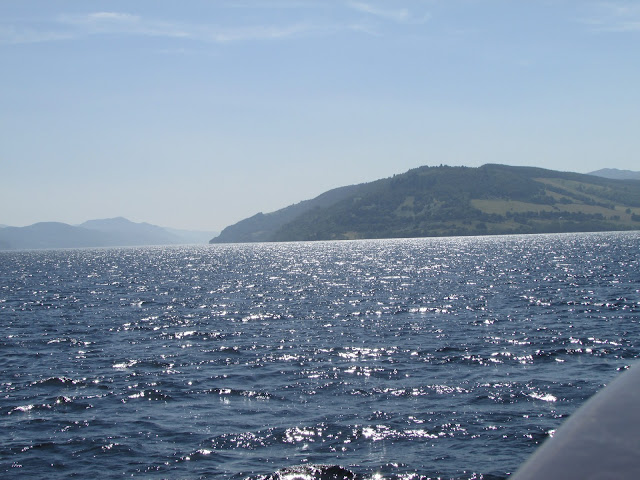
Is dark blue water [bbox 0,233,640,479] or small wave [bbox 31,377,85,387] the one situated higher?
small wave [bbox 31,377,85,387]

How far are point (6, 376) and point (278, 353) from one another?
16825mm

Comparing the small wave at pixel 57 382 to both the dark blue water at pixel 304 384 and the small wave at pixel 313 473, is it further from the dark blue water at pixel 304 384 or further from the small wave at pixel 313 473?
the small wave at pixel 313 473

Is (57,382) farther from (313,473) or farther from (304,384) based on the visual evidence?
(313,473)

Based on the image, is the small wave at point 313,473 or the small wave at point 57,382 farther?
the small wave at point 57,382

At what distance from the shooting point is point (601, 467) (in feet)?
10.4

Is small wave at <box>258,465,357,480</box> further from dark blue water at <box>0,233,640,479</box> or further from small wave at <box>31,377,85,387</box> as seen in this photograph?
small wave at <box>31,377,85,387</box>

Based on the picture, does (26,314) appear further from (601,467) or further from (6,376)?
A: (601,467)

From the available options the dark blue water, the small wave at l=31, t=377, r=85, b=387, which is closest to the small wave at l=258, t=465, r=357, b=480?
the dark blue water

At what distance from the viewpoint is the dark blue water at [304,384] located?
21.6m

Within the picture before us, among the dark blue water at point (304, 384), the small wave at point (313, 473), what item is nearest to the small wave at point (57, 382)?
the dark blue water at point (304, 384)

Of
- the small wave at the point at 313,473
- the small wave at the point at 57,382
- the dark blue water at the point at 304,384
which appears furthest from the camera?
the small wave at the point at 57,382

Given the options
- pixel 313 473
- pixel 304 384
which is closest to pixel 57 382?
pixel 304 384

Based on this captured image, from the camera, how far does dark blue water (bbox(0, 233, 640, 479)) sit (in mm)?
21594

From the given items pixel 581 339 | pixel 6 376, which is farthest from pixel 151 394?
pixel 581 339
